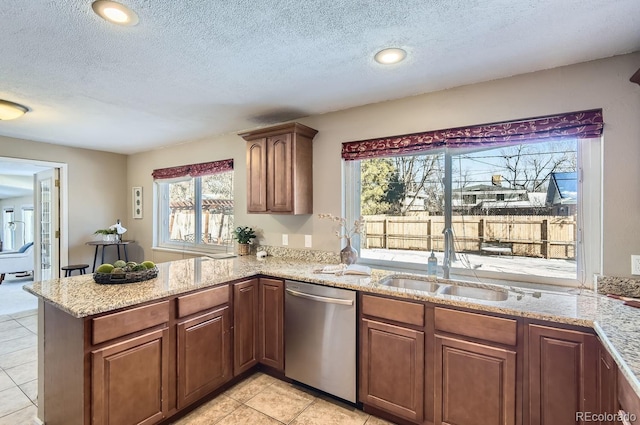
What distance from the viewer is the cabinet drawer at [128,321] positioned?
1.60 metres

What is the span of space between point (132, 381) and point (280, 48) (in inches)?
82.9

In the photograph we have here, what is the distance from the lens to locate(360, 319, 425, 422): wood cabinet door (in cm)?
187

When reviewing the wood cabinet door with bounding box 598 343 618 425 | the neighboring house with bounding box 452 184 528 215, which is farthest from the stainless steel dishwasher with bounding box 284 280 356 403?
the wood cabinet door with bounding box 598 343 618 425

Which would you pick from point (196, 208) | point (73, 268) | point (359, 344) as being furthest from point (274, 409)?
point (73, 268)

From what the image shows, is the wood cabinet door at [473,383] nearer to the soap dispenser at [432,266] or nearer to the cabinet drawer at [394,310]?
the cabinet drawer at [394,310]

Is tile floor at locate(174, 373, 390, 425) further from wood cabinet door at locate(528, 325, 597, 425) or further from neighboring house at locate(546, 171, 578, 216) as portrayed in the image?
neighboring house at locate(546, 171, 578, 216)

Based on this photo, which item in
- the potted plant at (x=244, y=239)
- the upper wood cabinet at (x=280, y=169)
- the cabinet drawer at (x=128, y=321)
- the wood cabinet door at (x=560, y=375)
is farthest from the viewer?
the potted plant at (x=244, y=239)

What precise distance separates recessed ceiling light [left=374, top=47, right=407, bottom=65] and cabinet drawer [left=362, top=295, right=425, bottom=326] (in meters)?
1.54

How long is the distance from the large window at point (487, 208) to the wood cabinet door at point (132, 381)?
5.99ft

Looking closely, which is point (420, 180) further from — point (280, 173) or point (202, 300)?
point (202, 300)

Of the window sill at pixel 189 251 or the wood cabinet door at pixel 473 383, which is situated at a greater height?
the window sill at pixel 189 251

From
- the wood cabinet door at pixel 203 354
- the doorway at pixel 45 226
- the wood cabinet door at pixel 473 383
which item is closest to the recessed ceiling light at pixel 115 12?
the wood cabinet door at pixel 203 354
